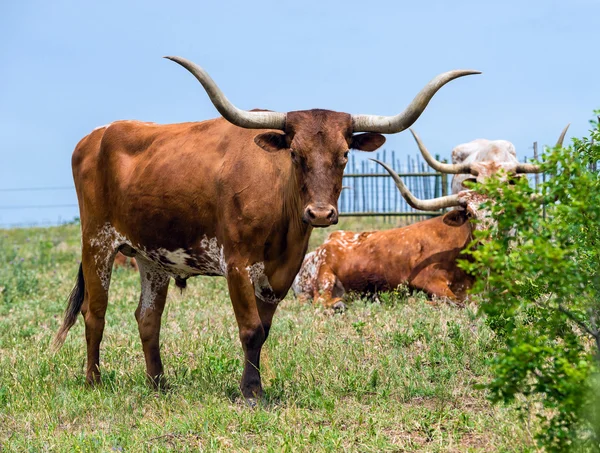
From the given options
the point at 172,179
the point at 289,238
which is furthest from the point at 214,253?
the point at 172,179

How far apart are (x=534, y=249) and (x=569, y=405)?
2.21 feet

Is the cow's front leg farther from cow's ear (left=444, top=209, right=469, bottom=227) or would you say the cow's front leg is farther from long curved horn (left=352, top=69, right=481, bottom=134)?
cow's ear (left=444, top=209, right=469, bottom=227)

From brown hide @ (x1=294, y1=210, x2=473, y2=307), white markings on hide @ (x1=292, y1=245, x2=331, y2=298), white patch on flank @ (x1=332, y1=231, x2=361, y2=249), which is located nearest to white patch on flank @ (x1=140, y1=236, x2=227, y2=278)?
brown hide @ (x1=294, y1=210, x2=473, y2=307)

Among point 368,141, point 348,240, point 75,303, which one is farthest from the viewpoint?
point 348,240

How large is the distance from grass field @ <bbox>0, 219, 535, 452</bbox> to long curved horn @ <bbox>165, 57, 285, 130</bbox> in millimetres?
1842

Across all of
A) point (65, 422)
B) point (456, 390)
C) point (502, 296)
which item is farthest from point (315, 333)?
point (502, 296)

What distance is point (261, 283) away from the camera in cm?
605

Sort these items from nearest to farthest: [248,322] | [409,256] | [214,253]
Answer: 1. [248,322]
2. [214,253]
3. [409,256]

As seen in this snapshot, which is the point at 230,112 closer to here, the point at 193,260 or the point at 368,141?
the point at 368,141

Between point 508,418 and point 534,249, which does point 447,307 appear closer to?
point 508,418

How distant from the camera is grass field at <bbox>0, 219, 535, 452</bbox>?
4.95 m

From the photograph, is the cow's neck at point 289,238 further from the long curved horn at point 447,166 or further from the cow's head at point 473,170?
the long curved horn at point 447,166

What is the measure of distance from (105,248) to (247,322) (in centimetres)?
200

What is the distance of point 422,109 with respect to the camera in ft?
18.9
